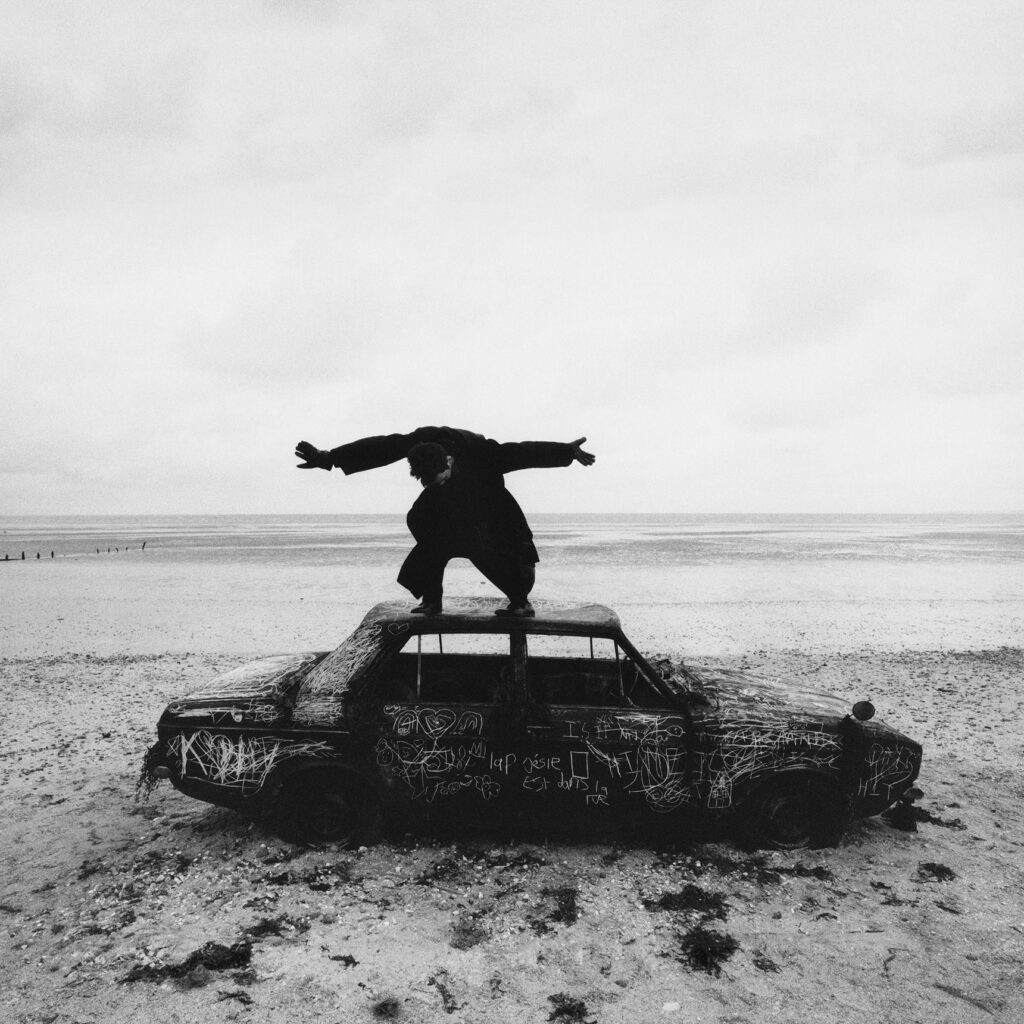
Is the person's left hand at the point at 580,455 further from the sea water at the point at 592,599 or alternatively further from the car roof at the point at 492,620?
the sea water at the point at 592,599

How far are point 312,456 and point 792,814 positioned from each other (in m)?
4.28

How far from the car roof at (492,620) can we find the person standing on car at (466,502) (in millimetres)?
148

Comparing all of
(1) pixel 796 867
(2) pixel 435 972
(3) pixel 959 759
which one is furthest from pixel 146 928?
(3) pixel 959 759

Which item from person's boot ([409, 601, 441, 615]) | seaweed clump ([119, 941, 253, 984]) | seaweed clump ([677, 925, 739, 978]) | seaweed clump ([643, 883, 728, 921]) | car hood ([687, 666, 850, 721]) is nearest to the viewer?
seaweed clump ([119, 941, 253, 984])

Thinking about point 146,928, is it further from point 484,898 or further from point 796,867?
point 796,867

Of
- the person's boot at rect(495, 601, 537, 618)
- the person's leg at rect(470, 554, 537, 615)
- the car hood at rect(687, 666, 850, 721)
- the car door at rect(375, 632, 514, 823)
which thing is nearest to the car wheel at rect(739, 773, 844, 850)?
the car hood at rect(687, 666, 850, 721)

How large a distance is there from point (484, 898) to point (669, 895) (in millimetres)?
1149

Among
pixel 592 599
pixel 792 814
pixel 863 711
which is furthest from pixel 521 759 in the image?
pixel 592 599

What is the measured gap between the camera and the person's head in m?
4.55

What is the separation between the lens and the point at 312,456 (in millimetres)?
4879

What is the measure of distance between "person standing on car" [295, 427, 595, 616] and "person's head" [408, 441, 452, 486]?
0.15m

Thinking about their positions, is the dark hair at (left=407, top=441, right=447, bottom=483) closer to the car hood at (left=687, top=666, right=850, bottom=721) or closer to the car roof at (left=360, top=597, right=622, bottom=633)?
the car roof at (left=360, top=597, right=622, bottom=633)

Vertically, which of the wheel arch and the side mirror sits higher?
the side mirror

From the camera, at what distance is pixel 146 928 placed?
3.74m
